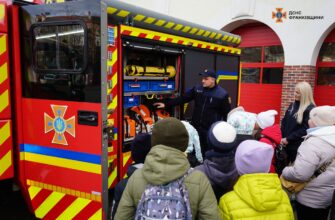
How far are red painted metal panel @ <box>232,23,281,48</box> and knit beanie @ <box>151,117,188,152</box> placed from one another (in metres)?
7.48

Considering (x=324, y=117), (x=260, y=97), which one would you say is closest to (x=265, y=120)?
(x=324, y=117)

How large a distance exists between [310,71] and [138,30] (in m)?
5.83

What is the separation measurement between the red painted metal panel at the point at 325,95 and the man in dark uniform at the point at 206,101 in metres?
4.65

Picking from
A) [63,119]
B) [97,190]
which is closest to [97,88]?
[63,119]

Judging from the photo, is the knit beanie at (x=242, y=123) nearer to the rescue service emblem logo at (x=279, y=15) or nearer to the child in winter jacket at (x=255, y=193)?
the child in winter jacket at (x=255, y=193)

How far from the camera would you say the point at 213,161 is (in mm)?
2090

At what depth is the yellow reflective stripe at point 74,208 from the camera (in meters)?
2.67

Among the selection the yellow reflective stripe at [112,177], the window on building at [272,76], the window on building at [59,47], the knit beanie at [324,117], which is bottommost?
the yellow reflective stripe at [112,177]

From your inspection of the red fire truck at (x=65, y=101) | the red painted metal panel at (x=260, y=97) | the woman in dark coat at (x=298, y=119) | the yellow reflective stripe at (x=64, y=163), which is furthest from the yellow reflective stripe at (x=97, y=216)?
the red painted metal panel at (x=260, y=97)

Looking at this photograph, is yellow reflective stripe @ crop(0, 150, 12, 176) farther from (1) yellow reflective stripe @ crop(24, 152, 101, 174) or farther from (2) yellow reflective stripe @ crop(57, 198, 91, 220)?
(2) yellow reflective stripe @ crop(57, 198, 91, 220)

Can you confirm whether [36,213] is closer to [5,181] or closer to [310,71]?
[5,181]

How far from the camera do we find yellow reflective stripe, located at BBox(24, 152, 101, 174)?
2572 millimetres

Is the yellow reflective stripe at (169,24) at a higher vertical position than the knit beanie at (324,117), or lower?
higher

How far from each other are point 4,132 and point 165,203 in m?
1.85
